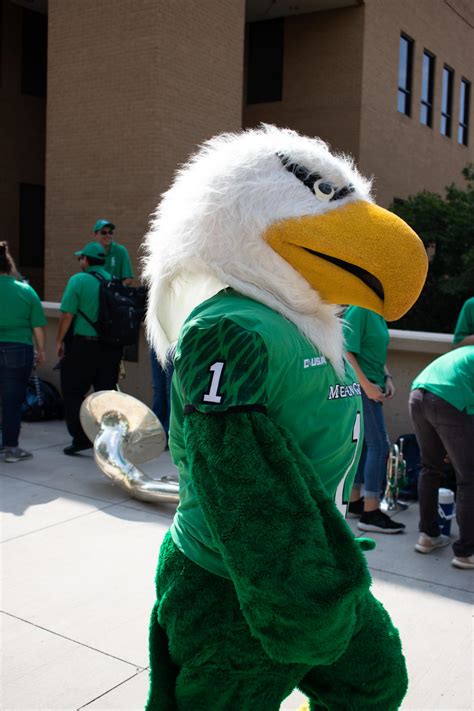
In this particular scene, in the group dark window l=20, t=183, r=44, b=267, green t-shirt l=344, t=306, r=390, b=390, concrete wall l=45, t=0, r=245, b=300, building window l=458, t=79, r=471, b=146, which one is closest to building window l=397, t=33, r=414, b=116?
building window l=458, t=79, r=471, b=146

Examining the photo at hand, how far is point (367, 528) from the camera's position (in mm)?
5004

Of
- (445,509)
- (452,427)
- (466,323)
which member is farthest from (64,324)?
(452,427)

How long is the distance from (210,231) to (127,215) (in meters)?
10.6

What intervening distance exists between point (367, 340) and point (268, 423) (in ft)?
11.6

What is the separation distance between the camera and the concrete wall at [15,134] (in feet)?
52.9

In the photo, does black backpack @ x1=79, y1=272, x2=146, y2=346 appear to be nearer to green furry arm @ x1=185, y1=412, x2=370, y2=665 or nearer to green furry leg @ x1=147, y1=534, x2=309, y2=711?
green furry leg @ x1=147, y1=534, x2=309, y2=711

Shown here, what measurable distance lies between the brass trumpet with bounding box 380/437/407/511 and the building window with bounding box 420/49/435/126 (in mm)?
16431

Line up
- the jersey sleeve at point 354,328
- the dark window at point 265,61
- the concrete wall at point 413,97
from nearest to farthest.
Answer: the jersey sleeve at point 354,328, the concrete wall at point 413,97, the dark window at point 265,61

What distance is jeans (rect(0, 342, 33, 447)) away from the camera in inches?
256

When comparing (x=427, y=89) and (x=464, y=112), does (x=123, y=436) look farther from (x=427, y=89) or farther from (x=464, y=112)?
(x=464, y=112)

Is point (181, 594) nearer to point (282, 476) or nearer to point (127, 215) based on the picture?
point (282, 476)

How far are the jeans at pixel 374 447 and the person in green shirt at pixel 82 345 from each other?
2903 millimetres

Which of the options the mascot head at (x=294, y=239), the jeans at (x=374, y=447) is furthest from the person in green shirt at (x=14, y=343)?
the mascot head at (x=294, y=239)

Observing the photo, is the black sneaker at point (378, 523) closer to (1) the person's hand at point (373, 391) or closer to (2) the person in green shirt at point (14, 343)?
(1) the person's hand at point (373, 391)
